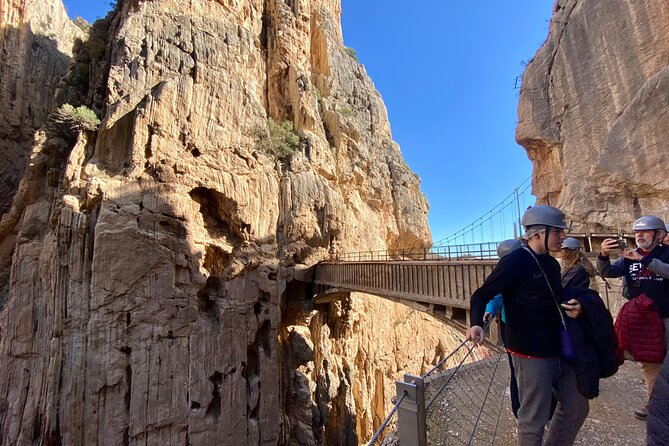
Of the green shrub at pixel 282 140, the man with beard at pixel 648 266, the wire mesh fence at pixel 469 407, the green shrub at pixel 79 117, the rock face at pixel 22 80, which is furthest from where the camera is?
the rock face at pixel 22 80

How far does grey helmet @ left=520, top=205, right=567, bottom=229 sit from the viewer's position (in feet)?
6.42

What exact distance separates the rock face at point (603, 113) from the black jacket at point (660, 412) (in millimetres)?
11153

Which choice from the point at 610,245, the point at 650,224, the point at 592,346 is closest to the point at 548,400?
the point at 592,346

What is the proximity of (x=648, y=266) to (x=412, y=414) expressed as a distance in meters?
2.46

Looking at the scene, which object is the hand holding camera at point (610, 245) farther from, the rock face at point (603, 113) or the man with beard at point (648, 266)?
the rock face at point (603, 113)

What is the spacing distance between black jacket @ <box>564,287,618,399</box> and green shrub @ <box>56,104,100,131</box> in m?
15.1

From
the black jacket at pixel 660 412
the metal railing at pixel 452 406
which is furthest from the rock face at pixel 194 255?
the black jacket at pixel 660 412

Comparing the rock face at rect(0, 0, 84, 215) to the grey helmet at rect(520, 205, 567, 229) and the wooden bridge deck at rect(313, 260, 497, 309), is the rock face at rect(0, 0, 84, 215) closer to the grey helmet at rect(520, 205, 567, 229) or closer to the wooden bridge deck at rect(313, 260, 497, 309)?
the wooden bridge deck at rect(313, 260, 497, 309)

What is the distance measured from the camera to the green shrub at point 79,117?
37.8ft

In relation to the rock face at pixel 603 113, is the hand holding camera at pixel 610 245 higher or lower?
lower

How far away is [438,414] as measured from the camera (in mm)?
4000

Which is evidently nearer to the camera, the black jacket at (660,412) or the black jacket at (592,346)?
the black jacket at (660,412)

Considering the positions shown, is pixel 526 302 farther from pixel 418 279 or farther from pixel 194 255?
pixel 194 255

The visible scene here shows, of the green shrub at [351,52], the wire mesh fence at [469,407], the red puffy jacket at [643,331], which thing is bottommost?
the wire mesh fence at [469,407]
